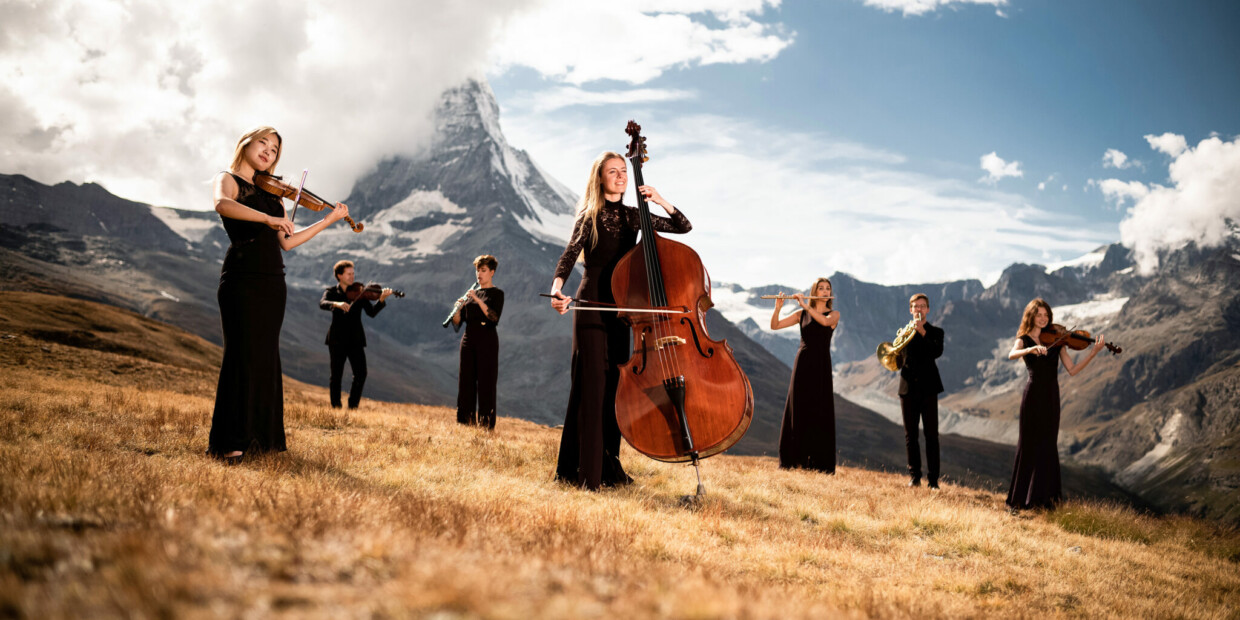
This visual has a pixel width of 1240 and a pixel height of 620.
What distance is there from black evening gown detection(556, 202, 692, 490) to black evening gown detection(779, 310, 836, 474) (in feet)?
19.8

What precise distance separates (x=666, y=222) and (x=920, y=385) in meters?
7.17

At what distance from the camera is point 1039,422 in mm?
10211

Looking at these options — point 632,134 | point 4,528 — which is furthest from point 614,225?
point 4,528

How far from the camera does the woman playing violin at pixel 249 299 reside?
6.07 meters

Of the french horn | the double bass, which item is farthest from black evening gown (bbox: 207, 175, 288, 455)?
the french horn

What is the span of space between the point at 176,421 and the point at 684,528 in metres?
6.58

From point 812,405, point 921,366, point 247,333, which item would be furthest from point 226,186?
point 921,366

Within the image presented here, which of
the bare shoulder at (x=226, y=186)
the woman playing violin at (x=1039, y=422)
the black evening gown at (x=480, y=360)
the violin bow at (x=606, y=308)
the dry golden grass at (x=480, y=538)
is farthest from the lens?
the black evening gown at (x=480, y=360)

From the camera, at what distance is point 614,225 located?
23.4 ft

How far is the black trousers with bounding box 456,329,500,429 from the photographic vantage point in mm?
13508

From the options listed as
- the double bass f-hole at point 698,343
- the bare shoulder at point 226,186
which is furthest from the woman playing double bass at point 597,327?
the bare shoulder at point 226,186

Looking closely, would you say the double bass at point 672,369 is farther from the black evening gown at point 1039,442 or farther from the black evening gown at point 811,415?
the black evening gown at point 1039,442

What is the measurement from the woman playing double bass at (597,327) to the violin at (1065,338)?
261 inches

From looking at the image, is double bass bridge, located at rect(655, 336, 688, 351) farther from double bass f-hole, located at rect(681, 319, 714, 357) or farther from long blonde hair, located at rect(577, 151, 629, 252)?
long blonde hair, located at rect(577, 151, 629, 252)
